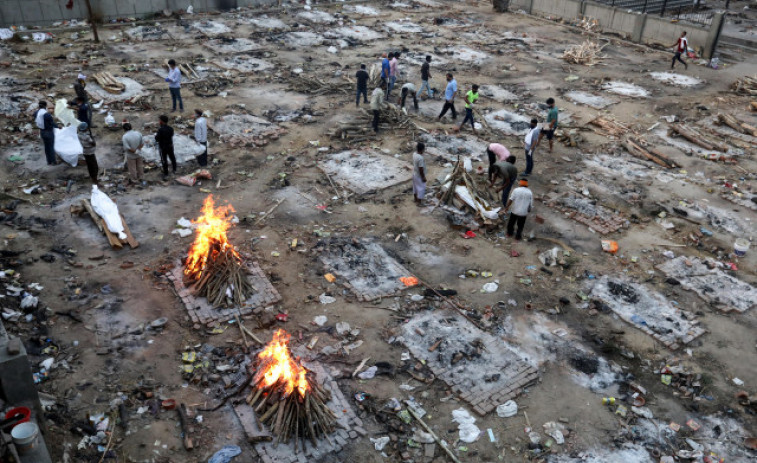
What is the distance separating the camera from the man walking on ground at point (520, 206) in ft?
34.0

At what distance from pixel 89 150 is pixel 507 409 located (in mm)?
9988

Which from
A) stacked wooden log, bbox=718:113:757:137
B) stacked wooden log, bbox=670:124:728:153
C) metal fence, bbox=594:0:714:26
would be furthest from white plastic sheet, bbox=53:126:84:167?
metal fence, bbox=594:0:714:26

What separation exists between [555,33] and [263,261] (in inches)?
857

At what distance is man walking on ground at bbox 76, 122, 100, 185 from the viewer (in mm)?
11578

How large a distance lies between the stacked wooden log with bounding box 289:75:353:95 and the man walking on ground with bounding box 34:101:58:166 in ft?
25.5

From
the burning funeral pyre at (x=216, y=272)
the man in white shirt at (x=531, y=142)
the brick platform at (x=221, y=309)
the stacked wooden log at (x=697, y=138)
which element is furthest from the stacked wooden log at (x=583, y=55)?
the burning funeral pyre at (x=216, y=272)

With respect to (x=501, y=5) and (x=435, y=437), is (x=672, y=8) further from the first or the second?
(x=435, y=437)

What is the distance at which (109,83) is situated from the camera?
17.3 m

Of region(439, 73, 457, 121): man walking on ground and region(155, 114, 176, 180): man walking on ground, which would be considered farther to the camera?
region(439, 73, 457, 121): man walking on ground

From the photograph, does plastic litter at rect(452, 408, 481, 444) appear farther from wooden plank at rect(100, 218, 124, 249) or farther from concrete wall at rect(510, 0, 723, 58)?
concrete wall at rect(510, 0, 723, 58)

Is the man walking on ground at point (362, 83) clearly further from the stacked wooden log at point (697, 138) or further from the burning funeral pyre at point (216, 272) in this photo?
the stacked wooden log at point (697, 138)

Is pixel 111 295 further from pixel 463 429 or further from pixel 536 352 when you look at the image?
pixel 536 352

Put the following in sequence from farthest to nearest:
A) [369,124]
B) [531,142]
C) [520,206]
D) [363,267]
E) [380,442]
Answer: [369,124], [531,142], [520,206], [363,267], [380,442]

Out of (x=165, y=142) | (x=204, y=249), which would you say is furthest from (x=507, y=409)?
(x=165, y=142)
